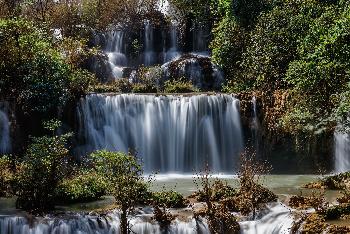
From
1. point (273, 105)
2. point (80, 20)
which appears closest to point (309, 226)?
point (273, 105)

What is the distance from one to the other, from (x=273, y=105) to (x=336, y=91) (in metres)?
3.72

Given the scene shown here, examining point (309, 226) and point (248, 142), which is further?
point (248, 142)

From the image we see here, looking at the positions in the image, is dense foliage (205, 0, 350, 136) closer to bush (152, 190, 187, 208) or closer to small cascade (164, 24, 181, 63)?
small cascade (164, 24, 181, 63)

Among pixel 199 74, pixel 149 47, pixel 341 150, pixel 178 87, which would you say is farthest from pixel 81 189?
pixel 149 47

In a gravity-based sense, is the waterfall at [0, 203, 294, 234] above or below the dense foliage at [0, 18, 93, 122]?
below

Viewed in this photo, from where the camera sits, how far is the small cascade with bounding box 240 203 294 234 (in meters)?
14.7

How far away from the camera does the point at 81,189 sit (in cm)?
1822

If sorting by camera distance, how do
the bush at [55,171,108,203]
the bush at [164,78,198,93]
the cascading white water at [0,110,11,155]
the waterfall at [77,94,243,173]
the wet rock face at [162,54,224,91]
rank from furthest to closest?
the wet rock face at [162,54,224,91] → the bush at [164,78,198,93] → the waterfall at [77,94,243,173] → the cascading white water at [0,110,11,155] → the bush at [55,171,108,203]

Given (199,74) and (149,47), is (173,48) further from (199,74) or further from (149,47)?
(199,74)

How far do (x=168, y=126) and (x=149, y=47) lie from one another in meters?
15.4

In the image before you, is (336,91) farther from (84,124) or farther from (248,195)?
(84,124)

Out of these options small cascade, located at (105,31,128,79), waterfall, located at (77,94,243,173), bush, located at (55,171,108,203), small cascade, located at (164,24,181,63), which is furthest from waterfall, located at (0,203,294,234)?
small cascade, located at (164,24,181,63)

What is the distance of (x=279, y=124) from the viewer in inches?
974

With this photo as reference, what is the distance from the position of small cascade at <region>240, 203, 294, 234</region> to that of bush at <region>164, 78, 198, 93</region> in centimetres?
1623
